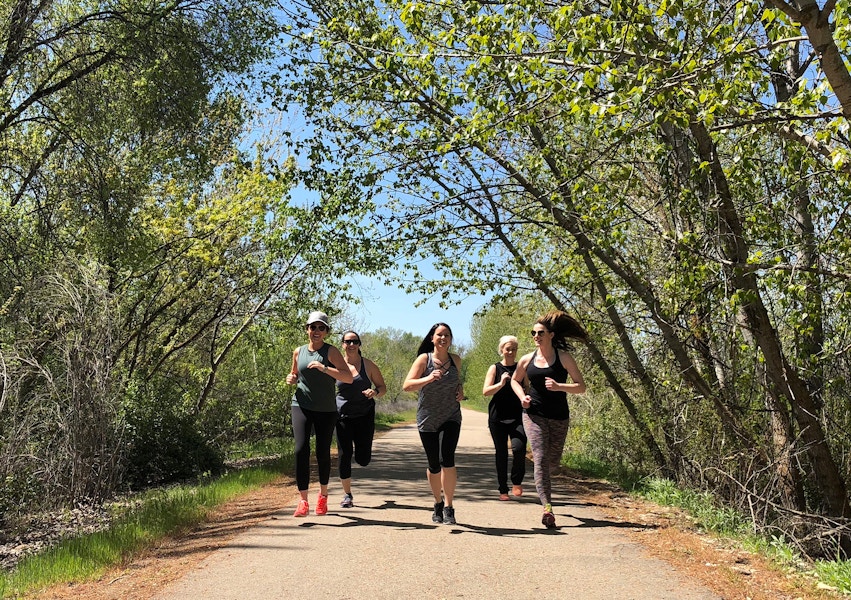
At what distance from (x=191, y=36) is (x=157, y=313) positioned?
638cm

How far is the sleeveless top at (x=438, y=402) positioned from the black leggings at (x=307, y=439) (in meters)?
1.12

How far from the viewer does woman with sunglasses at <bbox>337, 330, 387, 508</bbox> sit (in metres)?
7.92

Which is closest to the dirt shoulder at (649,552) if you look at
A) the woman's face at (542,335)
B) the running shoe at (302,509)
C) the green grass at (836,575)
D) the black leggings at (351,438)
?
the green grass at (836,575)

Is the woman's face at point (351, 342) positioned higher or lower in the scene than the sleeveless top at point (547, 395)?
higher

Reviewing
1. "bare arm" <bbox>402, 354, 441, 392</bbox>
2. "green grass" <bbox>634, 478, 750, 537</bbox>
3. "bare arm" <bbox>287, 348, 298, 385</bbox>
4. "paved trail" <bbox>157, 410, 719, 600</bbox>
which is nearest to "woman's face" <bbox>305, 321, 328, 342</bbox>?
"bare arm" <bbox>287, 348, 298, 385</bbox>

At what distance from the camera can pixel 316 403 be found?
7.19 m

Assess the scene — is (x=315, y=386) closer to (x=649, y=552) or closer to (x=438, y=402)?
(x=438, y=402)

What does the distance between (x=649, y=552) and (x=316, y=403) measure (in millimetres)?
3509

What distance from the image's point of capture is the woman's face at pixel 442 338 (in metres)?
6.82

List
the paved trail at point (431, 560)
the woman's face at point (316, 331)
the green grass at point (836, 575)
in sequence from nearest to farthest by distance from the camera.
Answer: the paved trail at point (431, 560), the green grass at point (836, 575), the woman's face at point (316, 331)

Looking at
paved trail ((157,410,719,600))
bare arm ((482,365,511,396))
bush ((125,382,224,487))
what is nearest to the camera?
paved trail ((157,410,719,600))

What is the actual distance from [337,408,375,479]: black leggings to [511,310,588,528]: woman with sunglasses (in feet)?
6.36

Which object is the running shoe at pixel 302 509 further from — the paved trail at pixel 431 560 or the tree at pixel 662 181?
the tree at pixel 662 181

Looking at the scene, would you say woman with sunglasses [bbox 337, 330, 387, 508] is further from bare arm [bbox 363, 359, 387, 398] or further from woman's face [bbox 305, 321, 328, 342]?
woman's face [bbox 305, 321, 328, 342]
